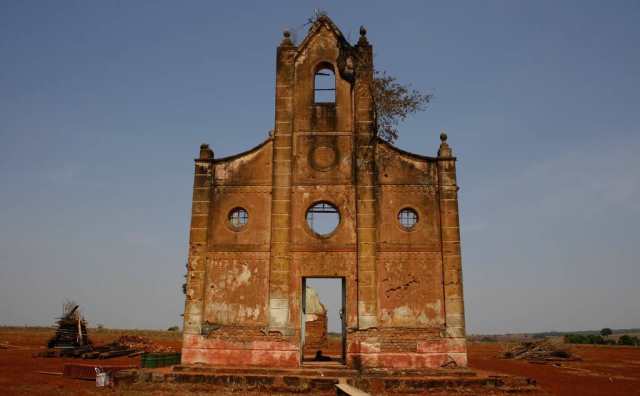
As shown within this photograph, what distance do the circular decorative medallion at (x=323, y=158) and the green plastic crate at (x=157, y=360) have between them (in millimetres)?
8060

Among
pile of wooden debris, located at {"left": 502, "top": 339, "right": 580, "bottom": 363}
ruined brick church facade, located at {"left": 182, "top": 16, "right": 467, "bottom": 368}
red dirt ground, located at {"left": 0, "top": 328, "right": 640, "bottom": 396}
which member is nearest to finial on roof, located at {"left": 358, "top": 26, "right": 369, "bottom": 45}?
ruined brick church facade, located at {"left": 182, "top": 16, "right": 467, "bottom": 368}

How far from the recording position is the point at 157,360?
15953 mm

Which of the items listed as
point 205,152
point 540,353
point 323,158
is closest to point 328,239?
point 323,158

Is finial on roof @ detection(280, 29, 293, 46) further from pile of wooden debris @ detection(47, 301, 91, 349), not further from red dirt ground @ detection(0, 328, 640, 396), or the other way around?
pile of wooden debris @ detection(47, 301, 91, 349)

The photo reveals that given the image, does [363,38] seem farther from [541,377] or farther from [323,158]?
[541,377]

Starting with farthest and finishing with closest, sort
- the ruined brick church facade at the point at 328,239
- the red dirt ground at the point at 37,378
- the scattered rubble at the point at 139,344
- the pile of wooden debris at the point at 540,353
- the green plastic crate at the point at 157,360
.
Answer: the scattered rubble at the point at 139,344, the pile of wooden debris at the point at 540,353, the green plastic crate at the point at 157,360, the ruined brick church facade at the point at 328,239, the red dirt ground at the point at 37,378

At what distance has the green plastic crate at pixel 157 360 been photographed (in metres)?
15.7

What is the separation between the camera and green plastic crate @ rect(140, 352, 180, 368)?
51.5 ft

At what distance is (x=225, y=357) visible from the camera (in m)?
14.9

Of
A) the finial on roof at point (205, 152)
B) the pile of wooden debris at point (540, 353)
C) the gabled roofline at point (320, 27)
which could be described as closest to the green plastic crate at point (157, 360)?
the finial on roof at point (205, 152)

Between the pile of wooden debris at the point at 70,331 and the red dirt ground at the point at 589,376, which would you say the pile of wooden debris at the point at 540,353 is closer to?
the red dirt ground at the point at 589,376

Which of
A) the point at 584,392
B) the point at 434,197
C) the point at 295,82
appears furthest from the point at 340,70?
the point at 584,392

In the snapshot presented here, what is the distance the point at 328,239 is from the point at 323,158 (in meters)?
2.73

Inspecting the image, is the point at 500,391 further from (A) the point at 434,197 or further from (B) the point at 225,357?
(B) the point at 225,357
